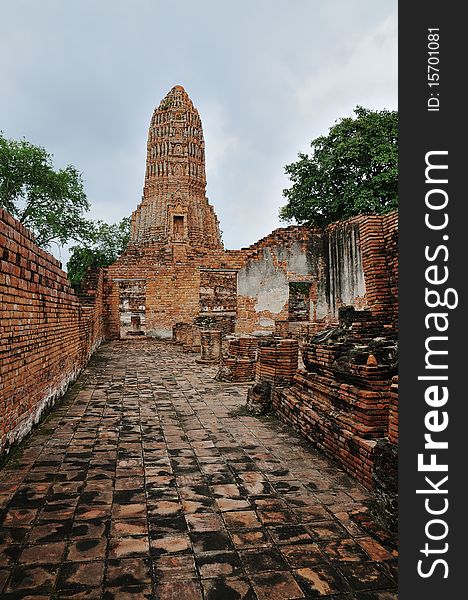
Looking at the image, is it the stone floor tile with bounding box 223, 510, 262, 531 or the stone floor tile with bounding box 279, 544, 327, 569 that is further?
the stone floor tile with bounding box 223, 510, 262, 531

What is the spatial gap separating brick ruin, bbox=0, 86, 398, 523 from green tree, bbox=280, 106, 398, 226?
3333mm

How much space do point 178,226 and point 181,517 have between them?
23.0 meters

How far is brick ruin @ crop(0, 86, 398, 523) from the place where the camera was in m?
3.72

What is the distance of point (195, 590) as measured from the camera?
2043 mm

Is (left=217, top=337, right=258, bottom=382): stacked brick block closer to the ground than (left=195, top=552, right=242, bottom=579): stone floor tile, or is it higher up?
higher up

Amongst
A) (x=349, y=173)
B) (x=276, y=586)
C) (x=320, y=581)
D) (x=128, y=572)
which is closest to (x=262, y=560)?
(x=276, y=586)

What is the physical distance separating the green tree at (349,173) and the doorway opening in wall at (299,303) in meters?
3.54

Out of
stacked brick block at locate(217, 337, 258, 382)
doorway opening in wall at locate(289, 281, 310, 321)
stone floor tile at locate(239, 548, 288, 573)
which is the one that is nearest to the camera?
stone floor tile at locate(239, 548, 288, 573)

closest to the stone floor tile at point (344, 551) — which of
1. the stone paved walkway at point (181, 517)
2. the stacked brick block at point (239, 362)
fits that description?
the stone paved walkway at point (181, 517)

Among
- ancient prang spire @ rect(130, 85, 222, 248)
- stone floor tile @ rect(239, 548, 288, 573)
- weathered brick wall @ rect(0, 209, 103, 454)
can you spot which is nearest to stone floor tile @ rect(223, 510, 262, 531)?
stone floor tile @ rect(239, 548, 288, 573)

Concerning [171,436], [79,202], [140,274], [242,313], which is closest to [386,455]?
[171,436]

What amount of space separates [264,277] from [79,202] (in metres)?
15.0

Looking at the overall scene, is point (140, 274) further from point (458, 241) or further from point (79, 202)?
point (458, 241)

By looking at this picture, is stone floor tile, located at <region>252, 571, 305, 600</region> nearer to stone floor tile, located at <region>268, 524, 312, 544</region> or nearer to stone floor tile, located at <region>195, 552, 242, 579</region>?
stone floor tile, located at <region>195, 552, 242, 579</region>
